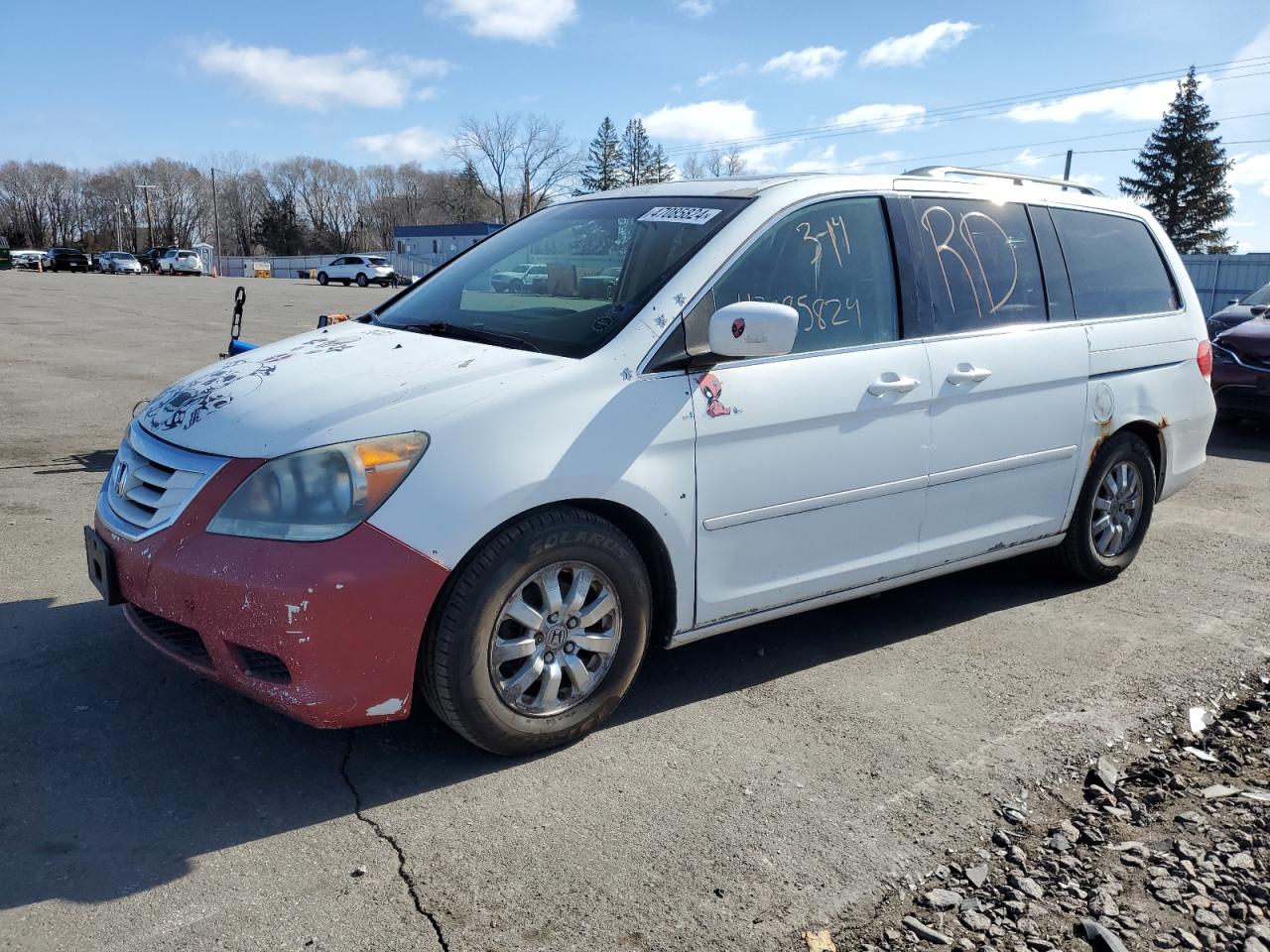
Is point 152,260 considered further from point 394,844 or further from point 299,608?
point 394,844

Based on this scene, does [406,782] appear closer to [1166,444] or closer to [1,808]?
[1,808]

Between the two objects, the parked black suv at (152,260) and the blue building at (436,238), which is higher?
the blue building at (436,238)

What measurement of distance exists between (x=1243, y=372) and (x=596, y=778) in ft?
Result: 28.6

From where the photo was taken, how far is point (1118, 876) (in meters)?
2.79

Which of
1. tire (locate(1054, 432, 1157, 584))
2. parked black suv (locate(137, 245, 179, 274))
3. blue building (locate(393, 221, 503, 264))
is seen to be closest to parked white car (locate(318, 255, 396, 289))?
blue building (locate(393, 221, 503, 264))

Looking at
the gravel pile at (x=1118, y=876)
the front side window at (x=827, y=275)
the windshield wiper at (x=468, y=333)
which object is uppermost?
the front side window at (x=827, y=275)

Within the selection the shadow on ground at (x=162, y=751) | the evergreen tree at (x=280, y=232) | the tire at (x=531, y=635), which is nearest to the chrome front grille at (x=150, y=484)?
the shadow on ground at (x=162, y=751)

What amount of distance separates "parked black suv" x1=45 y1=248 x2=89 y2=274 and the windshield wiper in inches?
2941

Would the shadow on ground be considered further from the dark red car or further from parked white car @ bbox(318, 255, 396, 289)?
parked white car @ bbox(318, 255, 396, 289)

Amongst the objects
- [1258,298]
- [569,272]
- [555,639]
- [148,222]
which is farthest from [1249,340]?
[148,222]

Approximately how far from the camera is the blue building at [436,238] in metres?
72.0

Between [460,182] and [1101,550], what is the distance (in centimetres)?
11683

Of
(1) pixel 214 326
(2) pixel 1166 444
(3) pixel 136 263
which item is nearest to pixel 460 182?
(3) pixel 136 263

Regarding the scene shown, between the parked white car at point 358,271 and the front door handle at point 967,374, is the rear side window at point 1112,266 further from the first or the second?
the parked white car at point 358,271
